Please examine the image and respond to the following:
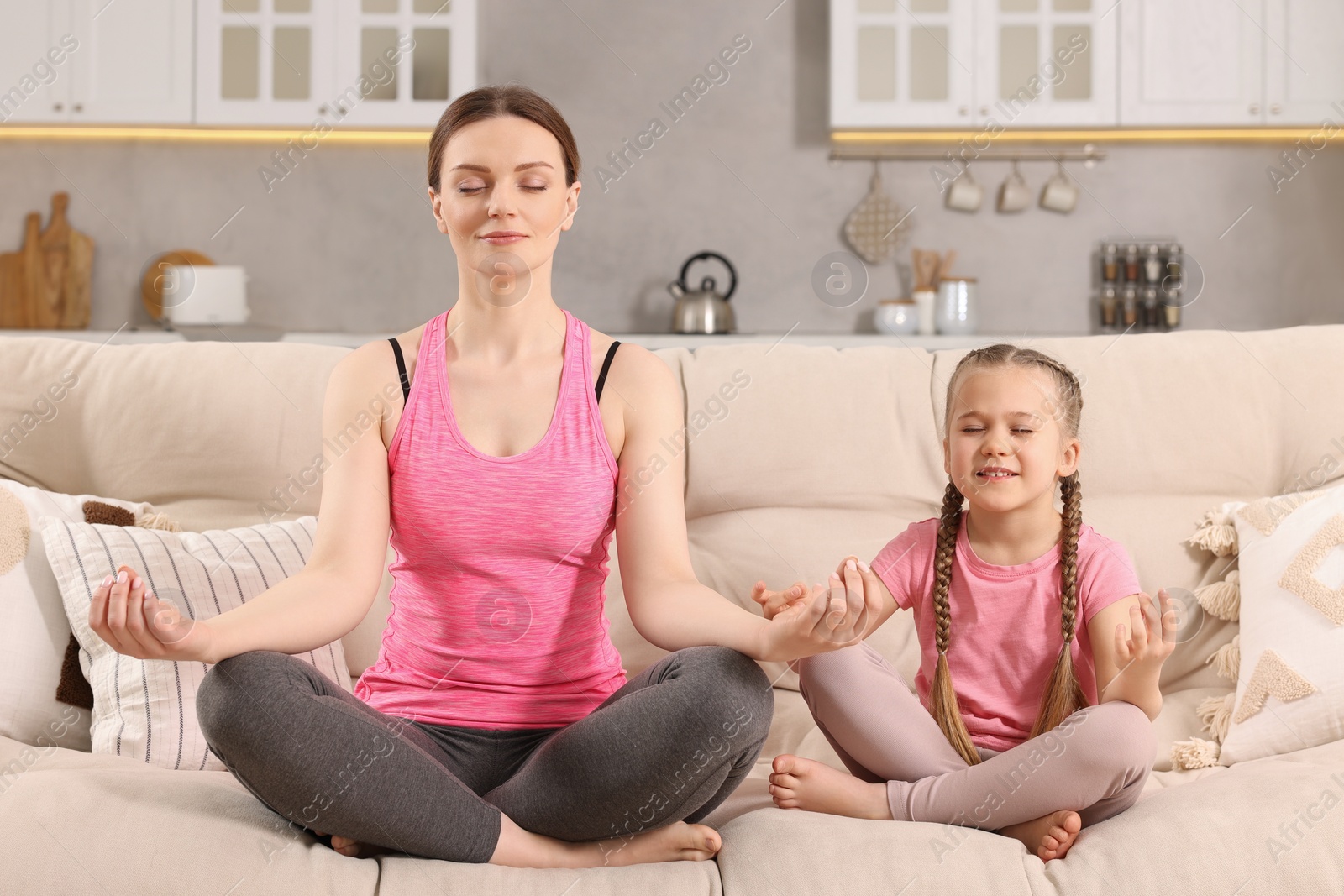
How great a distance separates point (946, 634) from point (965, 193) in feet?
8.13

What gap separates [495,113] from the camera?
3.92 ft

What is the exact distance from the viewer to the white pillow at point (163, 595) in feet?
4.54

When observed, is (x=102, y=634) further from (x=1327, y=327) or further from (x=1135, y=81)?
(x=1135, y=81)

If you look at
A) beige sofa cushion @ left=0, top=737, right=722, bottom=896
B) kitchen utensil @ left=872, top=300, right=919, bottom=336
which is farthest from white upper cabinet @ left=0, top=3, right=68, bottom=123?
beige sofa cushion @ left=0, top=737, right=722, bottom=896

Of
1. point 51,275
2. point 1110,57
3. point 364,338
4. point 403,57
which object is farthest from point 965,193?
point 51,275

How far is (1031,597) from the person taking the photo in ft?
4.28

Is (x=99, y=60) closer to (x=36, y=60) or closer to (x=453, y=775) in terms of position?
(x=36, y=60)

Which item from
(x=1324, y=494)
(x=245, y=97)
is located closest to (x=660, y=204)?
(x=245, y=97)

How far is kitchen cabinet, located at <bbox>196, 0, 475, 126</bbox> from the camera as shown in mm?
3160

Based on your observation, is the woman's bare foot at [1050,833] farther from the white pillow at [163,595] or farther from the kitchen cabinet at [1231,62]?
the kitchen cabinet at [1231,62]

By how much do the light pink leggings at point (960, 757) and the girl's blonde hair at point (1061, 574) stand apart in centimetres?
4

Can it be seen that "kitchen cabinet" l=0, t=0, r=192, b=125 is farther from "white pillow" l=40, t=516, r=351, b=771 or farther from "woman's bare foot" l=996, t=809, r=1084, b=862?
"woman's bare foot" l=996, t=809, r=1084, b=862

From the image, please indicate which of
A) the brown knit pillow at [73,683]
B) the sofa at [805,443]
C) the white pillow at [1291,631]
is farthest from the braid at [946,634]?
the brown knit pillow at [73,683]

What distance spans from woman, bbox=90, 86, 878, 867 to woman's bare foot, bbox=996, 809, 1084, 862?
0.33 meters
